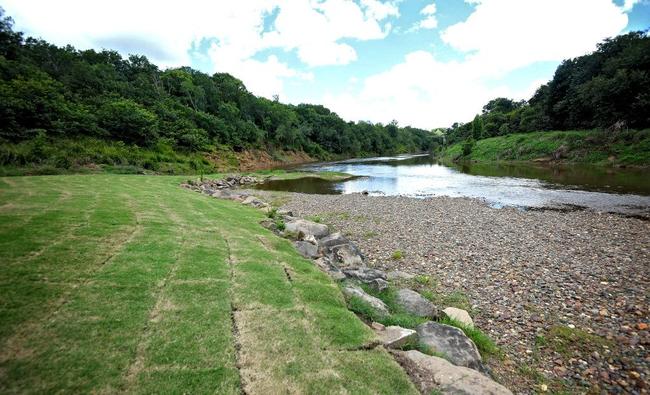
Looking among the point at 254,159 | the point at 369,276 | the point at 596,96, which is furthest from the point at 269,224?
the point at 596,96

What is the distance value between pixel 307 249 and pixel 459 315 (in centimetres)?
570

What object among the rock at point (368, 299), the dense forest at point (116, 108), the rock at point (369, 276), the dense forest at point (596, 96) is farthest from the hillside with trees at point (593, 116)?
the dense forest at point (116, 108)

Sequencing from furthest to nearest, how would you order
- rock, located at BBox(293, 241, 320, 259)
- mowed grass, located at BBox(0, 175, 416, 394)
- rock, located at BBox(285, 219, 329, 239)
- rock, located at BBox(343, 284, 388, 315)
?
1. rock, located at BBox(285, 219, 329, 239)
2. rock, located at BBox(293, 241, 320, 259)
3. rock, located at BBox(343, 284, 388, 315)
4. mowed grass, located at BBox(0, 175, 416, 394)

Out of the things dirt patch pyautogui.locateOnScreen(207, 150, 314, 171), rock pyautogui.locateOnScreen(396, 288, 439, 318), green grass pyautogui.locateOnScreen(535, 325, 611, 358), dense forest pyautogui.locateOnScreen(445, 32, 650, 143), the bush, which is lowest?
green grass pyautogui.locateOnScreen(535, 325, 611, 358)

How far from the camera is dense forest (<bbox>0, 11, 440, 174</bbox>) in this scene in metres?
35.4

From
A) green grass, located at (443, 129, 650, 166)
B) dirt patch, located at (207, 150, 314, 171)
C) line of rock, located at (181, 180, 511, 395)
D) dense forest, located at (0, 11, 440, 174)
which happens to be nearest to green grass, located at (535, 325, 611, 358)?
line of rock, located at (181, 180, 511, 395)

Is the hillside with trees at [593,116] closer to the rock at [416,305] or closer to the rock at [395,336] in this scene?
the rock at [416,305]

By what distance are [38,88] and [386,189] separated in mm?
49627

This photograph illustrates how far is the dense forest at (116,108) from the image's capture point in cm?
3541

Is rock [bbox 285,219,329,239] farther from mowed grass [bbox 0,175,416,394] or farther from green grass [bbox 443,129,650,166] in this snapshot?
green grass [bbox 443,129,650,166]

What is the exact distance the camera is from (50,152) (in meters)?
30.7

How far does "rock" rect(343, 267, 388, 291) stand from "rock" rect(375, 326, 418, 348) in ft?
8.88

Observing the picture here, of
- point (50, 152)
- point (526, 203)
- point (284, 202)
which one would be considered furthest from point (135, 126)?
point (526, 203)

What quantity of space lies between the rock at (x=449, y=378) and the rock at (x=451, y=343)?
2.21 ft
